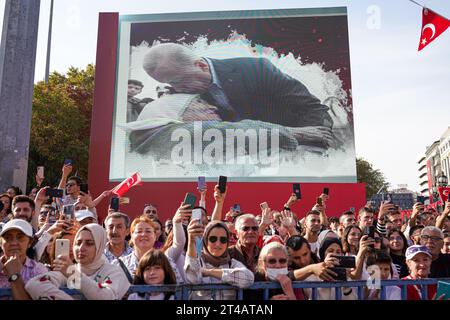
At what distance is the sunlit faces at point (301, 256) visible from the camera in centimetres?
368

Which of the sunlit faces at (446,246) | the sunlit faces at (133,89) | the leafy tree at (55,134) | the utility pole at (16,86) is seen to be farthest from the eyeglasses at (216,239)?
the leafy tree at (55,134)

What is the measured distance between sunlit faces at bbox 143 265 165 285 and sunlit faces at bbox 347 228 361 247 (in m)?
2.79

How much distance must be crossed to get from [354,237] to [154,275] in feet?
9.39

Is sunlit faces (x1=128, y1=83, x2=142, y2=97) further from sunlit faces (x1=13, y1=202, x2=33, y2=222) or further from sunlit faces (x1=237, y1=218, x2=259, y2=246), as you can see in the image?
sunlit faces (x1=237, y1=218, x2=259, y2=246)

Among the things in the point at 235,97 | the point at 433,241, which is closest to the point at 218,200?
the point at 433,241

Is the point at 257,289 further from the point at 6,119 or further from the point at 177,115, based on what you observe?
the point at 177,115

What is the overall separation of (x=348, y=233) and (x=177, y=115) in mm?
13011

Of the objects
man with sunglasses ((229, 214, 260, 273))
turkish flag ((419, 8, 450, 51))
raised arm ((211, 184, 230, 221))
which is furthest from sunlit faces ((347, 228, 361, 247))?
turkish flag ((419, 8, 450, 51))

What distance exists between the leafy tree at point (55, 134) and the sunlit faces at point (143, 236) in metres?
17.6

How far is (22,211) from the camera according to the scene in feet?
15.3

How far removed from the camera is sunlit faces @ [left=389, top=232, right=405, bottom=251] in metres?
5.08

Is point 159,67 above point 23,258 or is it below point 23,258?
above
